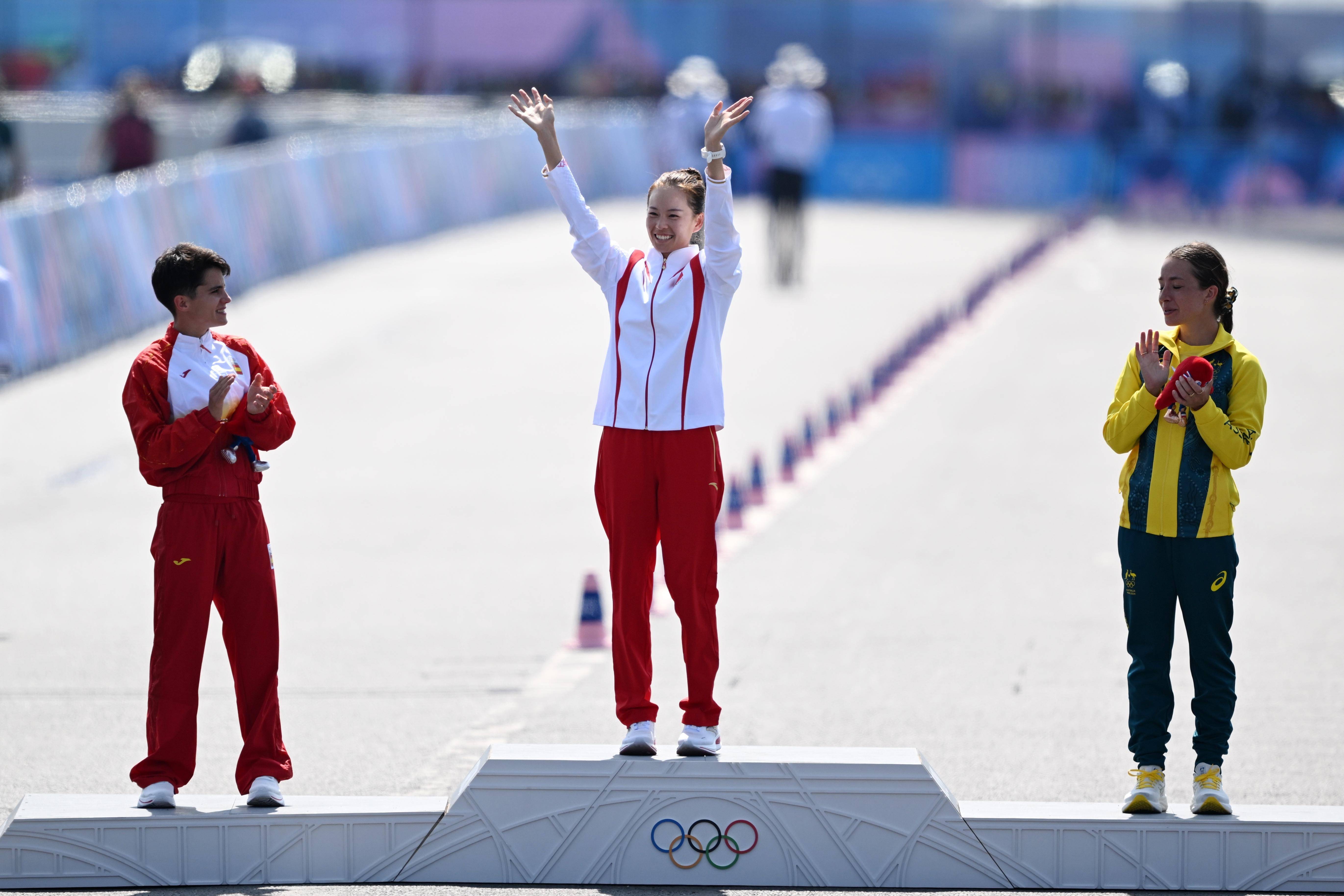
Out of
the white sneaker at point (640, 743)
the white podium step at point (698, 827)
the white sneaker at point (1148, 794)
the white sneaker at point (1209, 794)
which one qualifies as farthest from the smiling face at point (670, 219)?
the white sneaker at point (1209, 794)

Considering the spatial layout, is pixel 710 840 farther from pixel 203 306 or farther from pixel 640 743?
pixel 203 306

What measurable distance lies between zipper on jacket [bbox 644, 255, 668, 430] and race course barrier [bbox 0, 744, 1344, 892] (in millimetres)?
1043

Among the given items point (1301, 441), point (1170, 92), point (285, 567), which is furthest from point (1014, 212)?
point (285, 567)

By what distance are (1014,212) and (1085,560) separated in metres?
25.6

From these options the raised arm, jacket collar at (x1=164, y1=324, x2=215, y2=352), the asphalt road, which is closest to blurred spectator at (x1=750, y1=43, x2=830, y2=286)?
the asphalt road

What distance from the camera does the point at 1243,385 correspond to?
5.52m

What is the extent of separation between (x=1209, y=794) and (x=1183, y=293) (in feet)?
4.84

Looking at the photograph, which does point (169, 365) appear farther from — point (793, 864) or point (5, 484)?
point (5, 484)

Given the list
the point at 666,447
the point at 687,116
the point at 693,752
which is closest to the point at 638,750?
the point at 693,752

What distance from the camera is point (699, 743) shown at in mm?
5652

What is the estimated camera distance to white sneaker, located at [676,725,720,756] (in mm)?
5641

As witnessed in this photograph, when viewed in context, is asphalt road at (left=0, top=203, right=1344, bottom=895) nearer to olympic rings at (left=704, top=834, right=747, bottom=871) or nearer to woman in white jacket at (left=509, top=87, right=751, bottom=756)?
olympic rings at (left=704, top=834, right=747, bottom=871)

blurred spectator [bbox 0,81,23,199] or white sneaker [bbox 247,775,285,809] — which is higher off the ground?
blurred spectator [bbox 0,81,23,199]

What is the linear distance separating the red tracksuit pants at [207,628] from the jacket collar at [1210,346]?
2.76 metres
